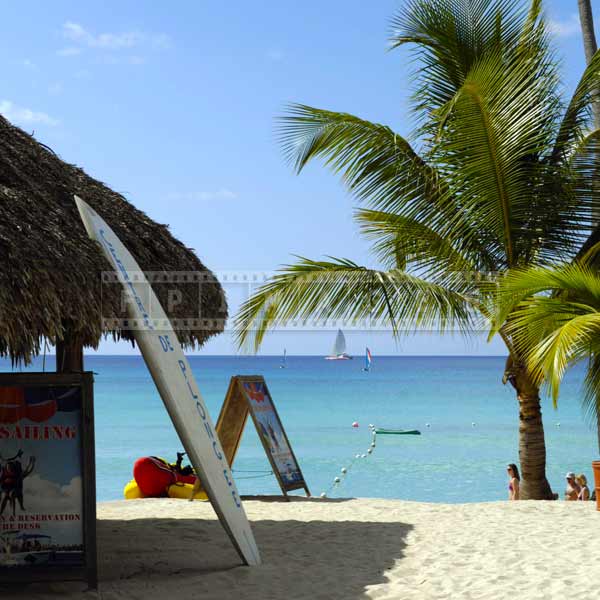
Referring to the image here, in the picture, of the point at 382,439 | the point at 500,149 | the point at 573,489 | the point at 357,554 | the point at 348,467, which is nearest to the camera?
the point at 357,554

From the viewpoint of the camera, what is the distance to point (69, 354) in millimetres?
6418

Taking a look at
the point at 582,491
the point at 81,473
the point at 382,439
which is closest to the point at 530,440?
the point at 582,491

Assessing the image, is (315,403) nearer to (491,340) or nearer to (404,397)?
(404,397)

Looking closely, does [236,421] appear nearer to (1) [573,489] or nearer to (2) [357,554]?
Answer: (2) [357,554]

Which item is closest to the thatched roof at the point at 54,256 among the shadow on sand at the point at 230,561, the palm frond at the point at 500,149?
the shadow on sand at the point at 230,561

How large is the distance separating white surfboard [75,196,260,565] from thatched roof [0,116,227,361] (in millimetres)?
174

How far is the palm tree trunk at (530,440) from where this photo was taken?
9.77 meters

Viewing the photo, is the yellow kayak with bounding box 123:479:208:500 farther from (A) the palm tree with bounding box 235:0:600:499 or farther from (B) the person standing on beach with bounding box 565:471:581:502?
(B) the person standing on beach with bounding box 565:471:581:502

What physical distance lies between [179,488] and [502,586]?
5.43m

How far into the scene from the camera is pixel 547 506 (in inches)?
333

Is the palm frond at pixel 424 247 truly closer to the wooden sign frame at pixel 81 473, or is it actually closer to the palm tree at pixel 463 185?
the palm tree at pixel 463 185

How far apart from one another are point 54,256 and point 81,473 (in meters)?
1.26

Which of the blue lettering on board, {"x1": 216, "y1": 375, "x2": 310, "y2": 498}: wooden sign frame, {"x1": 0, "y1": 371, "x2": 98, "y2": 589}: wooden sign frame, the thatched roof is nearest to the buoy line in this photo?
{"x1": 216, "y1": 375, "x2": 310, "y2": 498}: wooden sign frame

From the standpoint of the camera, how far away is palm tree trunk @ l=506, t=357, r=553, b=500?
32.0ft
